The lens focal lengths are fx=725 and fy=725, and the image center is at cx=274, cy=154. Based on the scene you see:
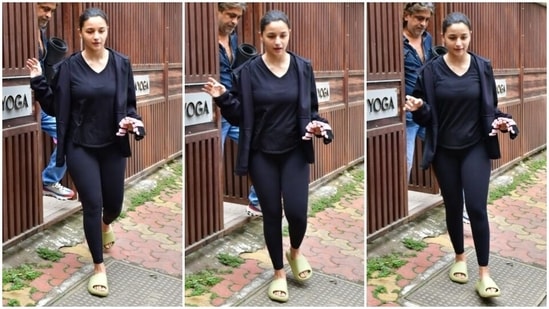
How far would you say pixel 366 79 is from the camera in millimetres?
3766

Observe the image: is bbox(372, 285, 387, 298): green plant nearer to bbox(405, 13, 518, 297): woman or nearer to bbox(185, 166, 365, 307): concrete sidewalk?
bbox(185, 166, 365, 307): concrete sidewalk

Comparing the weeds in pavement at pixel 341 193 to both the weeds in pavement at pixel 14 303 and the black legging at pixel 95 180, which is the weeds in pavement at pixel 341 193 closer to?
the black legging at pixel 95 180

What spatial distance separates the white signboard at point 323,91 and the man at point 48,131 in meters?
1.60

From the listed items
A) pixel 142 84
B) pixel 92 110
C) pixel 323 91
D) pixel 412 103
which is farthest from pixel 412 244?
pixel 142 84

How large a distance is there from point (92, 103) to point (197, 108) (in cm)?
56

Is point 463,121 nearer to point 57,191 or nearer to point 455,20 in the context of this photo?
point 455,20

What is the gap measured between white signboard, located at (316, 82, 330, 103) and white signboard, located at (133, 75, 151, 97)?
1122 millimetres

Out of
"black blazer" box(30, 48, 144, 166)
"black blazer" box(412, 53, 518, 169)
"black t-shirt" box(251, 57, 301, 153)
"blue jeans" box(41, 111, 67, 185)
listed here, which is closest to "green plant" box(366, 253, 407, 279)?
"black blazer" box(412, 53, 518, 169)

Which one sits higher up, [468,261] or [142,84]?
[142,84]

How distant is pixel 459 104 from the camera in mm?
3713

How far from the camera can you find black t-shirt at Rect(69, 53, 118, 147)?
3717 mm

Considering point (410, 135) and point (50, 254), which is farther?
point (50, 254)

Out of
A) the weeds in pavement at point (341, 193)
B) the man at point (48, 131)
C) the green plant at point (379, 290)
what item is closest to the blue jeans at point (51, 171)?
the man at point (48, 131)

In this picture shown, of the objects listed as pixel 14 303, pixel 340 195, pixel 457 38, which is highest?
pixel 457 38
